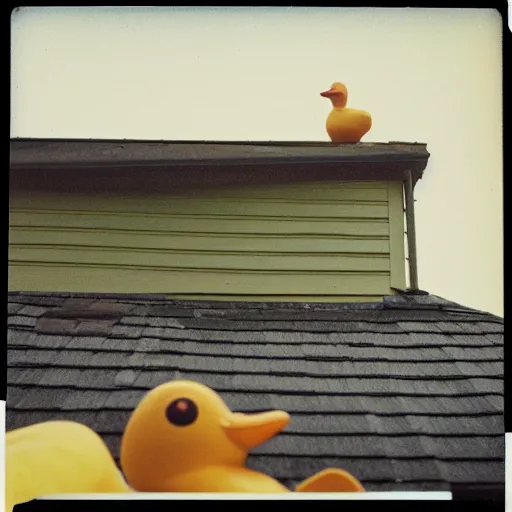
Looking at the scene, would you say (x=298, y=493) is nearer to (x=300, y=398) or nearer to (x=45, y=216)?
(x=300, y=398)

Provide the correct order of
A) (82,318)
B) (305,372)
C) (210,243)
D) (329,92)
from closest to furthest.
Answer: (305,372)
(82,318)
(329,92)
(210,243)

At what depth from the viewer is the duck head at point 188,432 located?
5.64 feet

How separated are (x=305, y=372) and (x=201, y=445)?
0.69m

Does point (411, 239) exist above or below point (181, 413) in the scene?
above

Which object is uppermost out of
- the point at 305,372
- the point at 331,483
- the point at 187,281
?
the point at 187,281

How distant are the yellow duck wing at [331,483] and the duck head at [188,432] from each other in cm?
18

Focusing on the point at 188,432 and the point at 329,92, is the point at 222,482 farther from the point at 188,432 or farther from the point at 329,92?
the point at 329,92

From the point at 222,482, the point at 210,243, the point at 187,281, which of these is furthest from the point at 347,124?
the point at 222,482

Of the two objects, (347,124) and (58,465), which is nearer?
(58,465)

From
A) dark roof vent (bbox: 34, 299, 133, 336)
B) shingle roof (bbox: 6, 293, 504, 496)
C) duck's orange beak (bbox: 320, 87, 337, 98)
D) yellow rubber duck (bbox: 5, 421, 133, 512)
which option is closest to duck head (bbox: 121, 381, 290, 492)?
yellow rubber duck (bbox: 5, 421, 133, 512)

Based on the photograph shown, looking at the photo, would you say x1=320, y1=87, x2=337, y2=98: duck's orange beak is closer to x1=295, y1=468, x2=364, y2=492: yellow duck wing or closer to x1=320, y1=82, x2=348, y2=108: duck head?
x1=320, y1=82, x2=348, y2=108: duck head

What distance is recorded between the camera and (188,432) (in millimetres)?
1716

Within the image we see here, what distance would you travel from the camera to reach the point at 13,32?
8.10ft

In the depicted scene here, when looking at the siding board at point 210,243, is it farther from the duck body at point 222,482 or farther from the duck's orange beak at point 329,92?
the duck body at point 222,482
